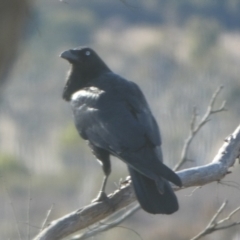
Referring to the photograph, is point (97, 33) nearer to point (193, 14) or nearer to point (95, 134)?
point (193, 14)

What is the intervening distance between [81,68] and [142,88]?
698cm

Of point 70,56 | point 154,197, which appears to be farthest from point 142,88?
point 154,197

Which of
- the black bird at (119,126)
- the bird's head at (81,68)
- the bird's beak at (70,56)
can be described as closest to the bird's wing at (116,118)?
the black bird at (119,126)

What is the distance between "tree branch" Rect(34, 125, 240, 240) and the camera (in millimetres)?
4105

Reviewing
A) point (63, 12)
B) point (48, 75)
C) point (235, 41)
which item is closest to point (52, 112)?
point (48, 75)

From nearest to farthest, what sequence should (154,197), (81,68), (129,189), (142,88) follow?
1. (154,197)
2. (129,189)
3. (81,68)
4. (142,88)

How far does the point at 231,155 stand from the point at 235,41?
16.9 m

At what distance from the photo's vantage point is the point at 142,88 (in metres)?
12.4

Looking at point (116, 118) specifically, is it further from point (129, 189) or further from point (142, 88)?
point (142, 88)

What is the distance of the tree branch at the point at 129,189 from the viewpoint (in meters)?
4.11

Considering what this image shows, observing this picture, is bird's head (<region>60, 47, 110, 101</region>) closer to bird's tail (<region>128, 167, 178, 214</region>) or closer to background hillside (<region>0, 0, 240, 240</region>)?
background hillside (<region>0, 0, 240, 240</region>)

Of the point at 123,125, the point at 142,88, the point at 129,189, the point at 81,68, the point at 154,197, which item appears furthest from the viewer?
the point at 142,88

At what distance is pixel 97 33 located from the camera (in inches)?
936

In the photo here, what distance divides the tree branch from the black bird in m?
0.11
